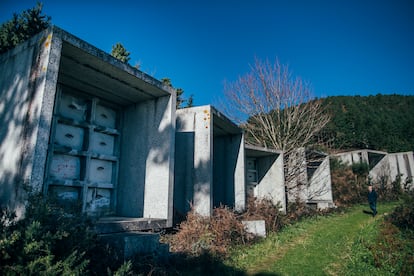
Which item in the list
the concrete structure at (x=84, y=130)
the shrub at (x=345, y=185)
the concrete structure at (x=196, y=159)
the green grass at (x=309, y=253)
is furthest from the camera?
the shrub at (x=345, y=185)

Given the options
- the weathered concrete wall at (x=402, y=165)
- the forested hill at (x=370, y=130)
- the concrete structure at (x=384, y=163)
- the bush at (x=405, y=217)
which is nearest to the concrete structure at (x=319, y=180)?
the concrete structure at (x=384, y=163)

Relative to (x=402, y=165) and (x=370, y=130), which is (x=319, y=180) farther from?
(x=370, y=130)

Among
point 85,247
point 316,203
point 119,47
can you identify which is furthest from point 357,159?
point 85,247

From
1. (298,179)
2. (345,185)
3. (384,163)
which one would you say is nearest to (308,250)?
(298,179)

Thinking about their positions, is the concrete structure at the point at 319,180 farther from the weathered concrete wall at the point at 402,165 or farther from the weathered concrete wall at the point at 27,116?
the weathered concrete wall at the point at 27,116

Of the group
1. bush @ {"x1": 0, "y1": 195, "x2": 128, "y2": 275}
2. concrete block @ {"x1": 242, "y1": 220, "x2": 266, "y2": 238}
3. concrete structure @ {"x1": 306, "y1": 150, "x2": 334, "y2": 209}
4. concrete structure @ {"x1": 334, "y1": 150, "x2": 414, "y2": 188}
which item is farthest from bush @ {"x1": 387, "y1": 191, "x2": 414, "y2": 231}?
concrete structure @ {"x1": 334, "y1": 150, "x2": 414, "y2": 188}

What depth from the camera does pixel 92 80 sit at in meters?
5.30

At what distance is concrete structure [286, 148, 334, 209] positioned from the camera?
12617mm

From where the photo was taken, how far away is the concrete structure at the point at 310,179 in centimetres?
1262

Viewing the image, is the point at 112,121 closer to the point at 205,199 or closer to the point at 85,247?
the point at 205,199

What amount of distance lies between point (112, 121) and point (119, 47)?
1066cm

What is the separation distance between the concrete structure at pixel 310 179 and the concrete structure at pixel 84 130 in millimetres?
8219

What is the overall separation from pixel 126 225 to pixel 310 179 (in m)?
11.4

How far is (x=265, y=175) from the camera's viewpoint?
11.3 meters
